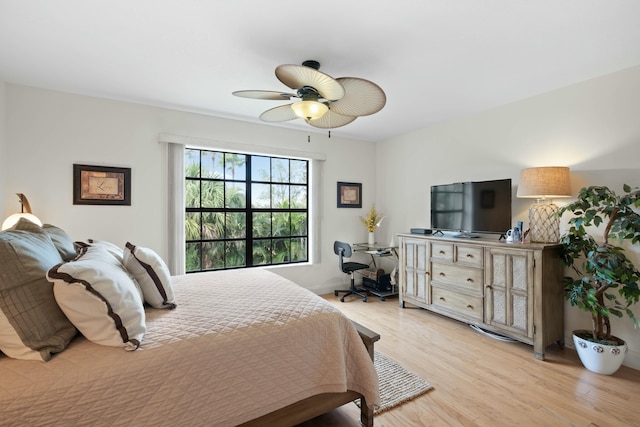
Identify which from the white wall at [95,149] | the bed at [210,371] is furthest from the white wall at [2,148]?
the bed at [210,371]

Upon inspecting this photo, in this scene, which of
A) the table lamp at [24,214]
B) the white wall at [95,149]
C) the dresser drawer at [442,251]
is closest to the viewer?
the table lamp at [24,214]

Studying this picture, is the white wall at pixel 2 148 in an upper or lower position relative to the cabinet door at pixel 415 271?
upper

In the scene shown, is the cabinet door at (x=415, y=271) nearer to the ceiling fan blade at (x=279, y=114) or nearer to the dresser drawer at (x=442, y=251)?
the dresser drawer at (x=442, y=251)

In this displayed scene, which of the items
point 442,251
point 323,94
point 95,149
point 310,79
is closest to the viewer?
point 310,79

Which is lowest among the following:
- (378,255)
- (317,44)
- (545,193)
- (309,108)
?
(378,255)

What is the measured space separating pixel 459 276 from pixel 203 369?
112 inches

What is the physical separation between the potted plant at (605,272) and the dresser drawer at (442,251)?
102cm

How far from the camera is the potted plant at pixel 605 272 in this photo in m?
2.25

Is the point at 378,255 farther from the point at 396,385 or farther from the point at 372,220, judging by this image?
the point at 396,385

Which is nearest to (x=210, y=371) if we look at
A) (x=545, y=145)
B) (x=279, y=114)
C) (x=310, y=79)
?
(x=310, y=79)

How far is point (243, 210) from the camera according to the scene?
418 centimetres

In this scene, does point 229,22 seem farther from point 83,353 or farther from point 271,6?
point 83,353

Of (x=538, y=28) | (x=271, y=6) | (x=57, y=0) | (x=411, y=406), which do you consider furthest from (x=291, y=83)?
(x=411, y=406)

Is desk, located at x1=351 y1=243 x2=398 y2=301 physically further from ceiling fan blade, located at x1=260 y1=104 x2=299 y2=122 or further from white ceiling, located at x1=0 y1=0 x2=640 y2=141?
ceiling fan blade, located at x1=260 y1=104 x2=299 y2=122
